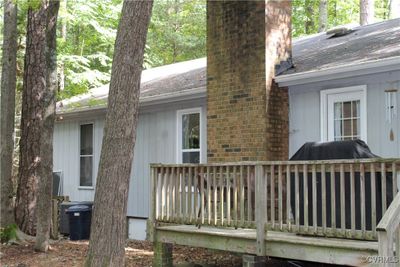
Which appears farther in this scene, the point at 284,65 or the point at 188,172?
the point at 284,65

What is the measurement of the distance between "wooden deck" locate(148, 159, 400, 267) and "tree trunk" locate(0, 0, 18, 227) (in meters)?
4.21

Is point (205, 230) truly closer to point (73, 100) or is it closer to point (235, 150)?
point (235, 150)

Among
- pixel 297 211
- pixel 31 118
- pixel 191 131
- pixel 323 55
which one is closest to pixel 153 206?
pixel 297 211

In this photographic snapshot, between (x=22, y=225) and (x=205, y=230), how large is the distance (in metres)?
5.29

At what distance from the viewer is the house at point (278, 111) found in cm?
838

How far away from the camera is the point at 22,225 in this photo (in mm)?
11625

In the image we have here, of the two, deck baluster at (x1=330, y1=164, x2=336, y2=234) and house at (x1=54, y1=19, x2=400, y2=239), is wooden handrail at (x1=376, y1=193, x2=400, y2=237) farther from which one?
house at (x1=54, y1=19, x2=400, y2=239)

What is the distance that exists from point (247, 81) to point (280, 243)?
3774 millimetres

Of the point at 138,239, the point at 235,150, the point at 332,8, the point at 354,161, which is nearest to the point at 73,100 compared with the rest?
the point at 138,239

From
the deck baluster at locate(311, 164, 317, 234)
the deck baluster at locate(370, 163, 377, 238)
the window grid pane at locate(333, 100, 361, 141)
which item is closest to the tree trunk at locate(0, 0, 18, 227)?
the window grid pane at locate(333, 100, 361, 141)

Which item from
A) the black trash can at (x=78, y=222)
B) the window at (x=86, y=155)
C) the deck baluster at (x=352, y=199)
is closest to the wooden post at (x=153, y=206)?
the deck baluster at (x=352, y=199)

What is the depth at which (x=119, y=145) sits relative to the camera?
6.67m

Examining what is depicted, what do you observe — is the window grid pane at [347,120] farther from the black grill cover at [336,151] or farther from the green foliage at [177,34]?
the green foliage at [177,34]

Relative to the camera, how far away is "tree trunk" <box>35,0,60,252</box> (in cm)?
992
